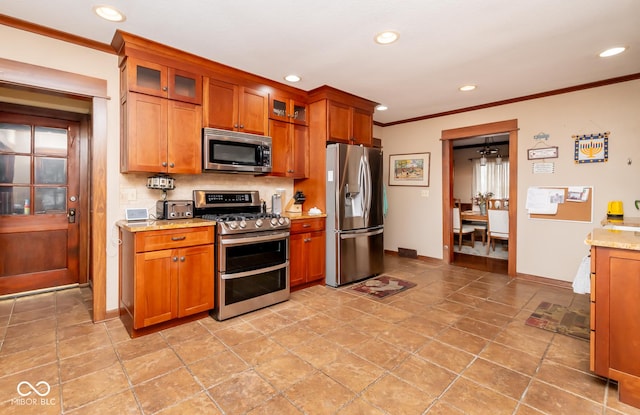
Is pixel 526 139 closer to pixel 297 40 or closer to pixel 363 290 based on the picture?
pixel 363 290

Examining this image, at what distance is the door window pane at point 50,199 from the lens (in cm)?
342

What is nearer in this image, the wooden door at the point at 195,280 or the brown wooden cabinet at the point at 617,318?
the brown wooden cabinet at the point at 617,318

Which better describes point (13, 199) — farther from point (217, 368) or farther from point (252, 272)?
point (217, 368)

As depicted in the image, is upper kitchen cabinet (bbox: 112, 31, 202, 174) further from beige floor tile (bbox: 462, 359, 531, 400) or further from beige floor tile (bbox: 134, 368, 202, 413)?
beige floor tile (bbox: 462, 359, 531, 400)

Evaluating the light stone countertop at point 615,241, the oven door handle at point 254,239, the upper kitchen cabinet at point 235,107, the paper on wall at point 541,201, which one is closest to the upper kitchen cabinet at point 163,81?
the upper kitchen cabinet at point 235,107

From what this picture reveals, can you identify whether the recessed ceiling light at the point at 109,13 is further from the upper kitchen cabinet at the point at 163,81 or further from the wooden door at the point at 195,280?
the wooden door at the point at 195,280

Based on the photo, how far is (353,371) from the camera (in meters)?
1.99

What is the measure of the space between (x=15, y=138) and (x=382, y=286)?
444 cm

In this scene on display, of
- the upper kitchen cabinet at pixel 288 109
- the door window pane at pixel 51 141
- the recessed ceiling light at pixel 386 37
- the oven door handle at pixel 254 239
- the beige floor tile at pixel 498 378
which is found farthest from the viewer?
the upper kitchen cabinet at pixel 288 109

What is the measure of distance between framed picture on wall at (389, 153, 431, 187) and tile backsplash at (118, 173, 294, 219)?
7.37ft

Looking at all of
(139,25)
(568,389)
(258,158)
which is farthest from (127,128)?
(568,389)

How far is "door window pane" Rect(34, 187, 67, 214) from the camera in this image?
3.42 m

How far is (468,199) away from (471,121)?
3.94 m

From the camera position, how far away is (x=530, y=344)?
2.36 meters
